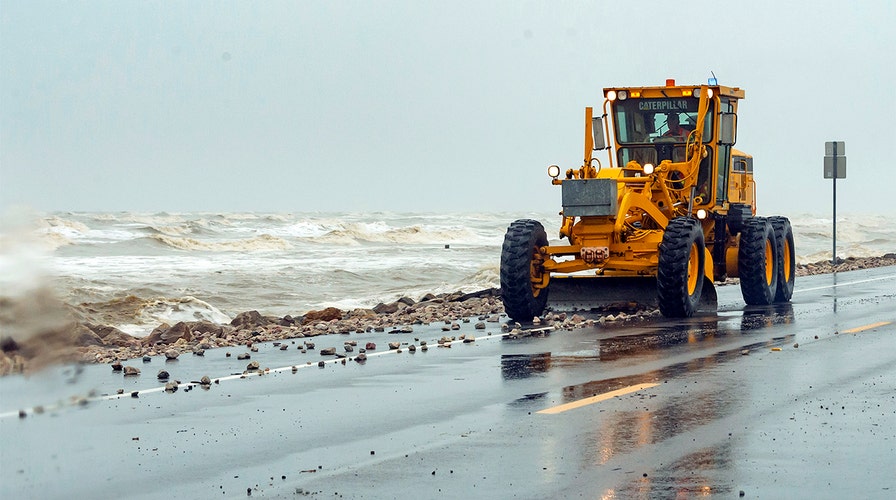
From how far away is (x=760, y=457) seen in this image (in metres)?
8.37

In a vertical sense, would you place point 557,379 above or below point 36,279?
below

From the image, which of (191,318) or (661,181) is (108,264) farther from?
(661,181)

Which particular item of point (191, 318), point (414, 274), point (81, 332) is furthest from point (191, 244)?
point (81, 332)

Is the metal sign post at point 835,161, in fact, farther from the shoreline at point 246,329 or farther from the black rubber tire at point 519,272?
the black rubber tire at point 519,272

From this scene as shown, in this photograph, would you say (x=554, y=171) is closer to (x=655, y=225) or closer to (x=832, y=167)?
(x=655, y=225)

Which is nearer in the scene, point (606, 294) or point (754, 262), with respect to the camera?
point (606, 294)

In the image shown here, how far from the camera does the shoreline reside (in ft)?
41.7

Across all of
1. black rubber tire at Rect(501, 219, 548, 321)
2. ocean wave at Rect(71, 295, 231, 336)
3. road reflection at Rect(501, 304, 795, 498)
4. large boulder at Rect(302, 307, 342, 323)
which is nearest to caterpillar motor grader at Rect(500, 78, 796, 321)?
black rubber tire at Rect(501, 219, 548, 321)

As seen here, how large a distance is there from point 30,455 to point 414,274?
114ft

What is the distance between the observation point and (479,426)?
31.8 ft

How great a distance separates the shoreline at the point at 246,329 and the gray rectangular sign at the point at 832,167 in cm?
1553

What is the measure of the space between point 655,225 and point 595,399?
32.3ft

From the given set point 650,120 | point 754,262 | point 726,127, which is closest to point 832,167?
point 754,262

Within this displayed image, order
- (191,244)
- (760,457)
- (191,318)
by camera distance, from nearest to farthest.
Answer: (760,457), (191,318), (191,244)
